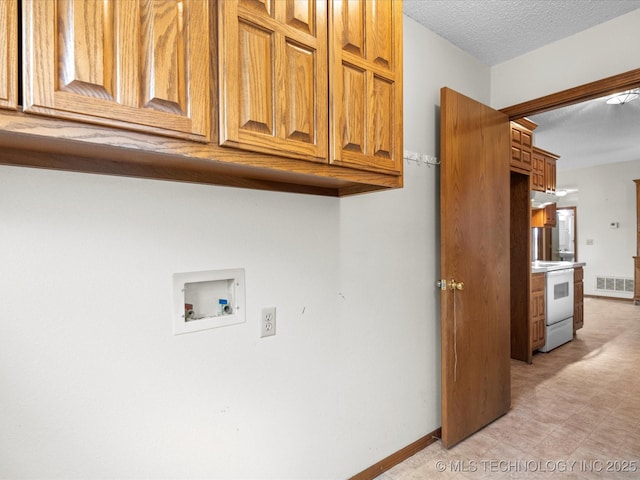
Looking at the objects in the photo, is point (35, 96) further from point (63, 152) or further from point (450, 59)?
point (450, 59)

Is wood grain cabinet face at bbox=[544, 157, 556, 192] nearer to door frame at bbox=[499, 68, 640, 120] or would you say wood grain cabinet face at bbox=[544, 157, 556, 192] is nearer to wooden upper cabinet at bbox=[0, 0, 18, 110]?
door frame at bbox=[499, 68, 640, 120]

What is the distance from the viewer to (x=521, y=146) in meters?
3.72

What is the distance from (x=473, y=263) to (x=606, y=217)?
22.9ft

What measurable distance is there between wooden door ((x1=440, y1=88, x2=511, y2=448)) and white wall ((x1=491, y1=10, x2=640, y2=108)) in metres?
0.23

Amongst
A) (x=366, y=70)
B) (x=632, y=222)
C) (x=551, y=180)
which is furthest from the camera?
(x=632, y=222)

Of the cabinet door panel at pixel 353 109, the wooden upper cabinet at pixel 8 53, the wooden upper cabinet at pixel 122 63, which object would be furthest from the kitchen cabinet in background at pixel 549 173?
the wooden upper cabinet at pixel 8 53

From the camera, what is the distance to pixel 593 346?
4.30 m

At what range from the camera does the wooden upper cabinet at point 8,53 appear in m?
0.71

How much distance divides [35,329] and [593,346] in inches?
207

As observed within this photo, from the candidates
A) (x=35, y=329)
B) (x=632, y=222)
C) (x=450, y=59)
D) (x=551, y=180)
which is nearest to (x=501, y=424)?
(x=450, y=59)

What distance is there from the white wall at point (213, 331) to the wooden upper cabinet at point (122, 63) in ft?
1.30

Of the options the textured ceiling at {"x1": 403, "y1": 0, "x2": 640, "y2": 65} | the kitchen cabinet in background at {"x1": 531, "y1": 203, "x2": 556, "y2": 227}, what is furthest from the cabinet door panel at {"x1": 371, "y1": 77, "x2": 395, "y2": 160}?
the kitchen cabinet in background at {"x1": 531, "y1": 203, "x2": 556, "y2": 227}

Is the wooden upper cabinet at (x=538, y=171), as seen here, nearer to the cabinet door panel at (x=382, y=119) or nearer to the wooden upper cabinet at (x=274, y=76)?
the cabinet door panel at (x=382, y=119)

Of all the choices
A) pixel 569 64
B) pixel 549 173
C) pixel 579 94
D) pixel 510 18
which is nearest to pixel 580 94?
pixel 579 94
